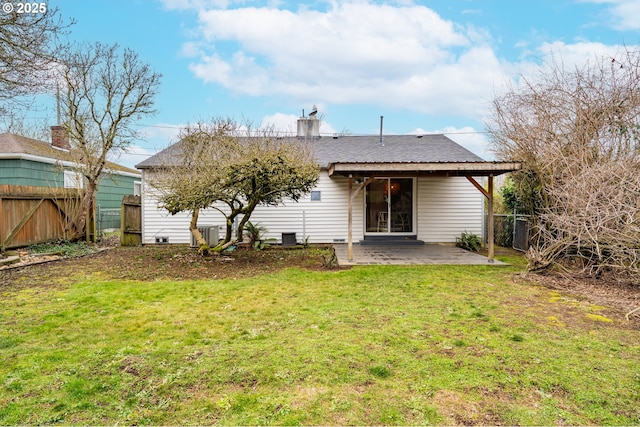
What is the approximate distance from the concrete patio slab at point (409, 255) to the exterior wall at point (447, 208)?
51 centimetres

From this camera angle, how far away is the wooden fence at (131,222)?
36.4ft

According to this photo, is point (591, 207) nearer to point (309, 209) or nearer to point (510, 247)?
A: point (510, 247)

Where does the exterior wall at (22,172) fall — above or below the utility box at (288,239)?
above

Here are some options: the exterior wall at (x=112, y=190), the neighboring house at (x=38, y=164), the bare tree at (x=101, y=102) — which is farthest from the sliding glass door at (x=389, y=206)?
the exterior wall at (x=112, y=190)

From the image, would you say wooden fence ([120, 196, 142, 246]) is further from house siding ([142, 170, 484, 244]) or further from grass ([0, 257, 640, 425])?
grass ([0, 257, 640, 425])

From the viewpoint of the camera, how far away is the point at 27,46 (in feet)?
16.6

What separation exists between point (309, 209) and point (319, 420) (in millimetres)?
9058

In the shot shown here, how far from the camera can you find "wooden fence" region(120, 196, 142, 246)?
1109 centimetres

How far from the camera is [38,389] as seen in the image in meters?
2.74

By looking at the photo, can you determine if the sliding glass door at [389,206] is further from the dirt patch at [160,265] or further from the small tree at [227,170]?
Answer: the small tree at [227,170]

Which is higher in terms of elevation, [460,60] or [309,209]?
[460,60]

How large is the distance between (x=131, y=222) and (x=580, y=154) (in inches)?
467

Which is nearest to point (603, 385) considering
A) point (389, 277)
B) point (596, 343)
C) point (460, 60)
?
point (596, 343)

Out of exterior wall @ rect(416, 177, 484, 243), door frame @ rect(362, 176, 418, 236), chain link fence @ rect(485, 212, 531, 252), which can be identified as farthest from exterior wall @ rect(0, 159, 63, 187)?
chain link fence @ rect(485, 212, 531, 252)
